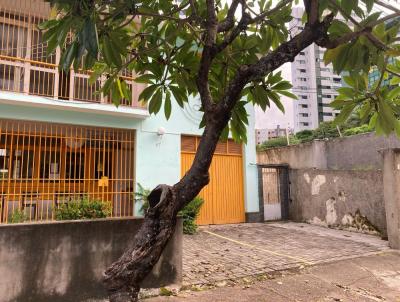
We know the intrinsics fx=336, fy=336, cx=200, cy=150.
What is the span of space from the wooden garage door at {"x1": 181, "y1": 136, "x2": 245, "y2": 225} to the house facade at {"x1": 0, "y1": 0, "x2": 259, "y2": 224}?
0.24 ft

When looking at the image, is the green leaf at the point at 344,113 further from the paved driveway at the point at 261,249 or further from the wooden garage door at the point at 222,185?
the wooden garage door at the point at 222,185

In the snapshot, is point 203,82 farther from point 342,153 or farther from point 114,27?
point 342,153

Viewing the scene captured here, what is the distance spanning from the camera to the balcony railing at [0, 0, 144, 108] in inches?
341

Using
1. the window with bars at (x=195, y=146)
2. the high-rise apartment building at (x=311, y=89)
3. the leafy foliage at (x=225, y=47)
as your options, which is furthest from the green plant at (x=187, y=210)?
the high-rise apartment building at (x=311, y=89)

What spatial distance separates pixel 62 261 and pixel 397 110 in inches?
150

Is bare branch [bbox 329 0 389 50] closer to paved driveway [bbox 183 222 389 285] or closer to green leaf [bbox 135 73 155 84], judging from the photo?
green leaf [bbox 135 73 155 84]

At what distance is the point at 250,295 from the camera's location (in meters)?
4.53

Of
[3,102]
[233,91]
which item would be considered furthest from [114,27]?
[3,102]

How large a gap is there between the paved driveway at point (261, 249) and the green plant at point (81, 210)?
2.24 meters

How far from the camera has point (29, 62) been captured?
866 cm

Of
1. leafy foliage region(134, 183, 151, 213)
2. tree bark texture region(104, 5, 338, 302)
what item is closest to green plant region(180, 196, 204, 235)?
leafy foliage region(134, 183, 151, 213)

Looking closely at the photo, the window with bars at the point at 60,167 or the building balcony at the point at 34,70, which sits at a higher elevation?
the building balcony at the point at 34,70

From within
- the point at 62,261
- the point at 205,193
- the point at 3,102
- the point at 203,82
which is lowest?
the point at 62,261

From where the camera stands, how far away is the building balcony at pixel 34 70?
28.1 feet
